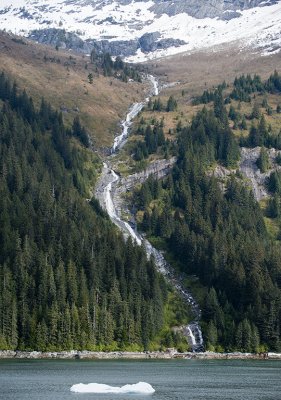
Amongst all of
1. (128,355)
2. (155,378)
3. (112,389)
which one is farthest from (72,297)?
(112,389)

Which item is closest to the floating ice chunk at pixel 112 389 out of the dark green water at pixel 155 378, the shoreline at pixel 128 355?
the dark green water at pixel 155 378

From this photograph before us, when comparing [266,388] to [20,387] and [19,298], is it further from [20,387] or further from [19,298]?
[19,298]

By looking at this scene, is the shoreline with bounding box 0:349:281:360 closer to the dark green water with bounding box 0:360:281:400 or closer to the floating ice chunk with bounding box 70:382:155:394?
the dark green water with bounding box 0:360:281:400

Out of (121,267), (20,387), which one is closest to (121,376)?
(20,387)

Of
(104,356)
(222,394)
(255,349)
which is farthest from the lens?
(255,349)

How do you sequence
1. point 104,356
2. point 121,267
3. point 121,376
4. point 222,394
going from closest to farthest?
point 222,394, point 121,376, point 104,356, point 121,267

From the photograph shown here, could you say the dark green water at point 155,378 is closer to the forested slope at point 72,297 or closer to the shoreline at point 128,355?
the shoreline at point 128,355

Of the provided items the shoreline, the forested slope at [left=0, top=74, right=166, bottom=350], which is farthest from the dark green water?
the forested slope at [left=0, top=74, right=166, bottom=350]

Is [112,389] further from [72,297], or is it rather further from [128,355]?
[72,297]
